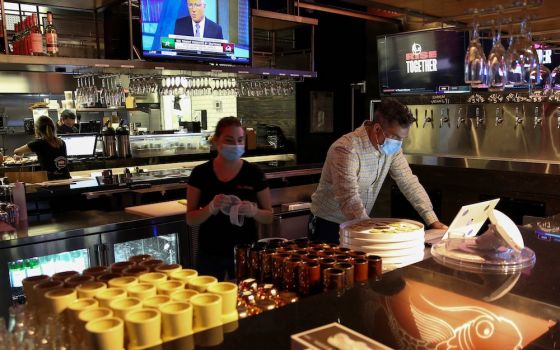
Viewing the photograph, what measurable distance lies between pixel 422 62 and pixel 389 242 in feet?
14.8

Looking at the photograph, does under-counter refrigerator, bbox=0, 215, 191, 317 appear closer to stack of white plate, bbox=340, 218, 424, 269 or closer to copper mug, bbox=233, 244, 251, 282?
copper mug, bbox=233, 244, 251, 282

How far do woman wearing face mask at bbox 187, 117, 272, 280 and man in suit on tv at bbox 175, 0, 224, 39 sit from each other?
2.03 m

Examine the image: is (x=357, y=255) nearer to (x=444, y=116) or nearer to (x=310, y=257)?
(x=310, y=257)

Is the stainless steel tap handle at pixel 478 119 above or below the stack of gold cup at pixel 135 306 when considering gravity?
above

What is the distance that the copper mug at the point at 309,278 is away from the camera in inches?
65.8

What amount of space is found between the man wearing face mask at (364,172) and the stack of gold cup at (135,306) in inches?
54.9

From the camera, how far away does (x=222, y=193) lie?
2.83m

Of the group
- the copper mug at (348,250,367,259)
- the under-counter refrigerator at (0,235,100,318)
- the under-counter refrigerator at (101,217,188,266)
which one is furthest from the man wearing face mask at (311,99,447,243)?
the under-counter refrigerator at (0,235,100,318)

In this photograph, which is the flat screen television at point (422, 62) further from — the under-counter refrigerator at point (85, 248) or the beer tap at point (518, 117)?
the under-counter refrigerator at point (85, 248)

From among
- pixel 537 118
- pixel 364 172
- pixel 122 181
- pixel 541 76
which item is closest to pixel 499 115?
pixel 537 118

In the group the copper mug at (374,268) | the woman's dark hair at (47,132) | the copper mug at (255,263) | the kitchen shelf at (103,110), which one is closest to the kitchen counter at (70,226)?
the woman's dark hair at (47,132)

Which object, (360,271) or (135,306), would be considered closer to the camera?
(135,306)

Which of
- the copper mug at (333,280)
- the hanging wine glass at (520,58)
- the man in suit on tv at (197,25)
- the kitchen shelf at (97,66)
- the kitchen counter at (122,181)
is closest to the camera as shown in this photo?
the copper mug at (333,280)

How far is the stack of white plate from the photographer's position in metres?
2.02
